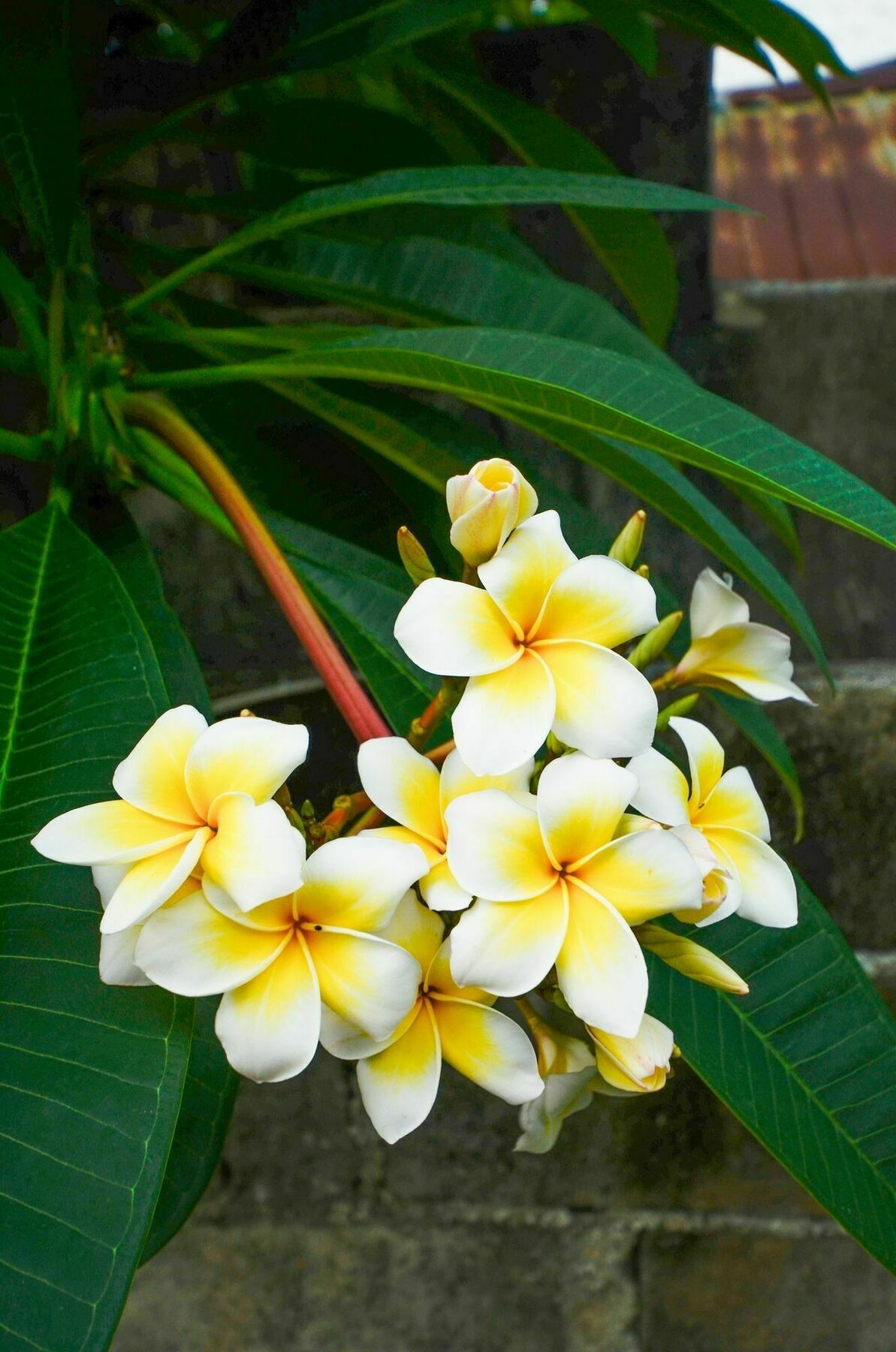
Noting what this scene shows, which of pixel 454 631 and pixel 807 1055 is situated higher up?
pixel 454 631

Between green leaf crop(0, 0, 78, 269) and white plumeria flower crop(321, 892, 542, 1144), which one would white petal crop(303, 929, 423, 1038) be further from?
green leaf crop(0, 0, 78, 269)

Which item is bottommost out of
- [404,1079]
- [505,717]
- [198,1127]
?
[198,1127]

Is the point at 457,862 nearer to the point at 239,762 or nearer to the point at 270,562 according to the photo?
the point at 239,762

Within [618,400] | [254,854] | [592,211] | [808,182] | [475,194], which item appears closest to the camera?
[254,854]

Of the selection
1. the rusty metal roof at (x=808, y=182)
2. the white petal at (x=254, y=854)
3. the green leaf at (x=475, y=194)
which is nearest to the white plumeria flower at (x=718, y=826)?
the white petal at (x=254, y=854)

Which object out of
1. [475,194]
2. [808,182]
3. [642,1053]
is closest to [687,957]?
[642,1053]

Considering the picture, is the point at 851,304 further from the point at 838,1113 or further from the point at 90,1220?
the point at 90,1220

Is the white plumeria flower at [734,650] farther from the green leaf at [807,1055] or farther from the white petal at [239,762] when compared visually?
the white petal at [239,762]
